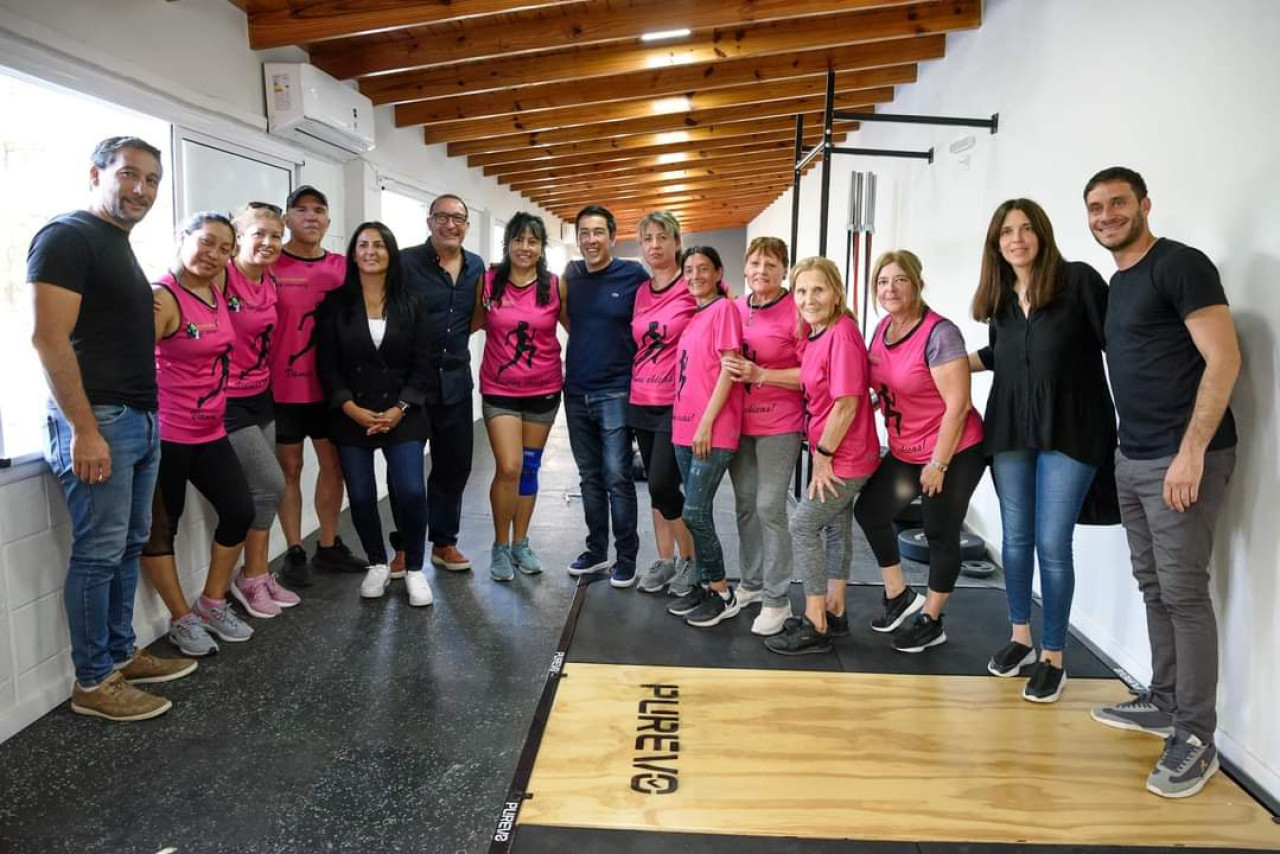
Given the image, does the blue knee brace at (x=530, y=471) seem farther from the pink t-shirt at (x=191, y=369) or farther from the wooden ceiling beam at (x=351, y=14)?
the wooden ceiling beam at (x=351, y=14)

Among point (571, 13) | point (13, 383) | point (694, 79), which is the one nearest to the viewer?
point (13, 383)

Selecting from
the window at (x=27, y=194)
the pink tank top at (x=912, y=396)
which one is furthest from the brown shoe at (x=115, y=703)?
the pink tank top at (x=912, y=396)

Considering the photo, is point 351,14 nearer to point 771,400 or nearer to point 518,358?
point 518,358

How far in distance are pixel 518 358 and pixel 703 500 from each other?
3.31 feet

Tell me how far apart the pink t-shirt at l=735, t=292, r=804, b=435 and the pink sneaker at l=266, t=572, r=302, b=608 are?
1949 millimetres

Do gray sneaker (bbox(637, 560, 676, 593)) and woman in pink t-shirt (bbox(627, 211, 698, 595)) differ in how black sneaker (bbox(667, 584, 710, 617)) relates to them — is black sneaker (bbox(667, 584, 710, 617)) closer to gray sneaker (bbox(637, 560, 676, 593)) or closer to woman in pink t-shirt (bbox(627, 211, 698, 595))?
woman in pink t-shirt (bbox(627, 211, 698, 595))

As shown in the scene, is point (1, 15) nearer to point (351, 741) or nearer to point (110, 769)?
point (110, 769)

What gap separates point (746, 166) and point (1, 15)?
7.03 m

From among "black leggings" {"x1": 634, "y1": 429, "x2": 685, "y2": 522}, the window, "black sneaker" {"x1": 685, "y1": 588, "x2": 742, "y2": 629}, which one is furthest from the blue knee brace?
the window

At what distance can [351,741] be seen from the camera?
90.3 inches

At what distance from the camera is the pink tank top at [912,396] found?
2.62 m

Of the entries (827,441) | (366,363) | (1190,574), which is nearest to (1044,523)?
(1190,574)

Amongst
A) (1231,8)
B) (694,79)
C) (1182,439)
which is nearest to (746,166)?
(694,79)

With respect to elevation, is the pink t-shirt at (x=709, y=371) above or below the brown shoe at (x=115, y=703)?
above
